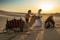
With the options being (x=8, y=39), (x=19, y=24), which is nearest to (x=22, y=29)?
(x=19, y=24)

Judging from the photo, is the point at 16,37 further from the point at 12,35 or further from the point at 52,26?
the point at 52,26

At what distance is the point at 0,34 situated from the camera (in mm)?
18609

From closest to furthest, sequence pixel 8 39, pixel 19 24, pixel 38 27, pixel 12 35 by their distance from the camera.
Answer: pixel 8 39 → pixel 12 35 → pixel 19 24 → pixel 38 27

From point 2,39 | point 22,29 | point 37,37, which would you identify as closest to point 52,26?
point 22,29

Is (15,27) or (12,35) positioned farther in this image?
(15,27)

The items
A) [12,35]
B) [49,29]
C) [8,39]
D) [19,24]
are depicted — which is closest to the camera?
[8,39]

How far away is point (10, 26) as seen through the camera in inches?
766

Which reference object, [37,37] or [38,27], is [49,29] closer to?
[38,27]

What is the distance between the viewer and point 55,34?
60.6 ft

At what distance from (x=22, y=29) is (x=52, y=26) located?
3.18 m

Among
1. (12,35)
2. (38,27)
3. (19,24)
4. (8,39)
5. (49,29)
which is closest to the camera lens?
(8,39)

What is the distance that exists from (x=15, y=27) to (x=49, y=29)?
2.87m

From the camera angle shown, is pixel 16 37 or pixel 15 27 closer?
pixel 16 37

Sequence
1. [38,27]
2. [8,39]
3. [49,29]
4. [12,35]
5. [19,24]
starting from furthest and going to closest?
[38,27]
[49,29]
[19,24]
[12,35]
[8,39]
